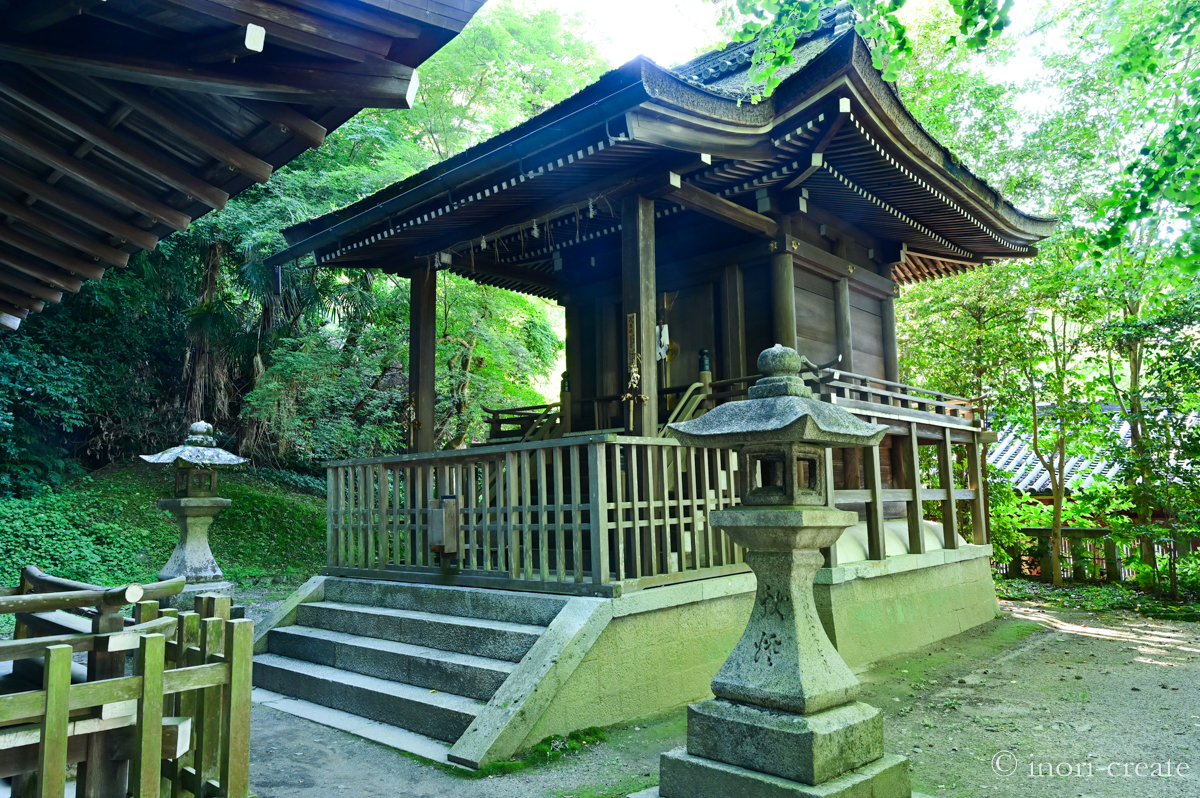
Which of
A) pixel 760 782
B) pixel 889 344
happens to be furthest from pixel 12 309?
pixel 889 344

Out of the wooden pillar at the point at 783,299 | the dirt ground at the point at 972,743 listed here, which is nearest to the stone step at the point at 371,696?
Answer: the dirt ground at the point at 972,743

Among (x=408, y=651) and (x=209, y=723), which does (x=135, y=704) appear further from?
(x=408, y=651)

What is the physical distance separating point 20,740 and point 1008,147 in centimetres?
1881

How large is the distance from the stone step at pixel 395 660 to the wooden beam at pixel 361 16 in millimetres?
4153

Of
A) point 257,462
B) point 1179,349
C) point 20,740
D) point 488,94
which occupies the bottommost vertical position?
point 20,740

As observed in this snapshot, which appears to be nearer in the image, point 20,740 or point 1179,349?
point 20,740

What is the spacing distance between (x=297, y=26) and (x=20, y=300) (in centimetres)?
410

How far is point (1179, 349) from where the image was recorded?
11.2m

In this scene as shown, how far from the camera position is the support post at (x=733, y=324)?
9102 millimetres

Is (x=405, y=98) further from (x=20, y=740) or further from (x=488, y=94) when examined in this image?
(x=488, y=94)

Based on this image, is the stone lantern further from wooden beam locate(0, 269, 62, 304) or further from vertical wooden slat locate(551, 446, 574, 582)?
vertical wooden slat locate(551, 446, 574, 582)

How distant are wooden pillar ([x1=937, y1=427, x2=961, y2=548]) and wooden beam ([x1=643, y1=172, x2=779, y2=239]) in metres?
3.58

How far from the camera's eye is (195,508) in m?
8.63

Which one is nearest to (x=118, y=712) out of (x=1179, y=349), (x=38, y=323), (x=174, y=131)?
(x=174, y=131)
